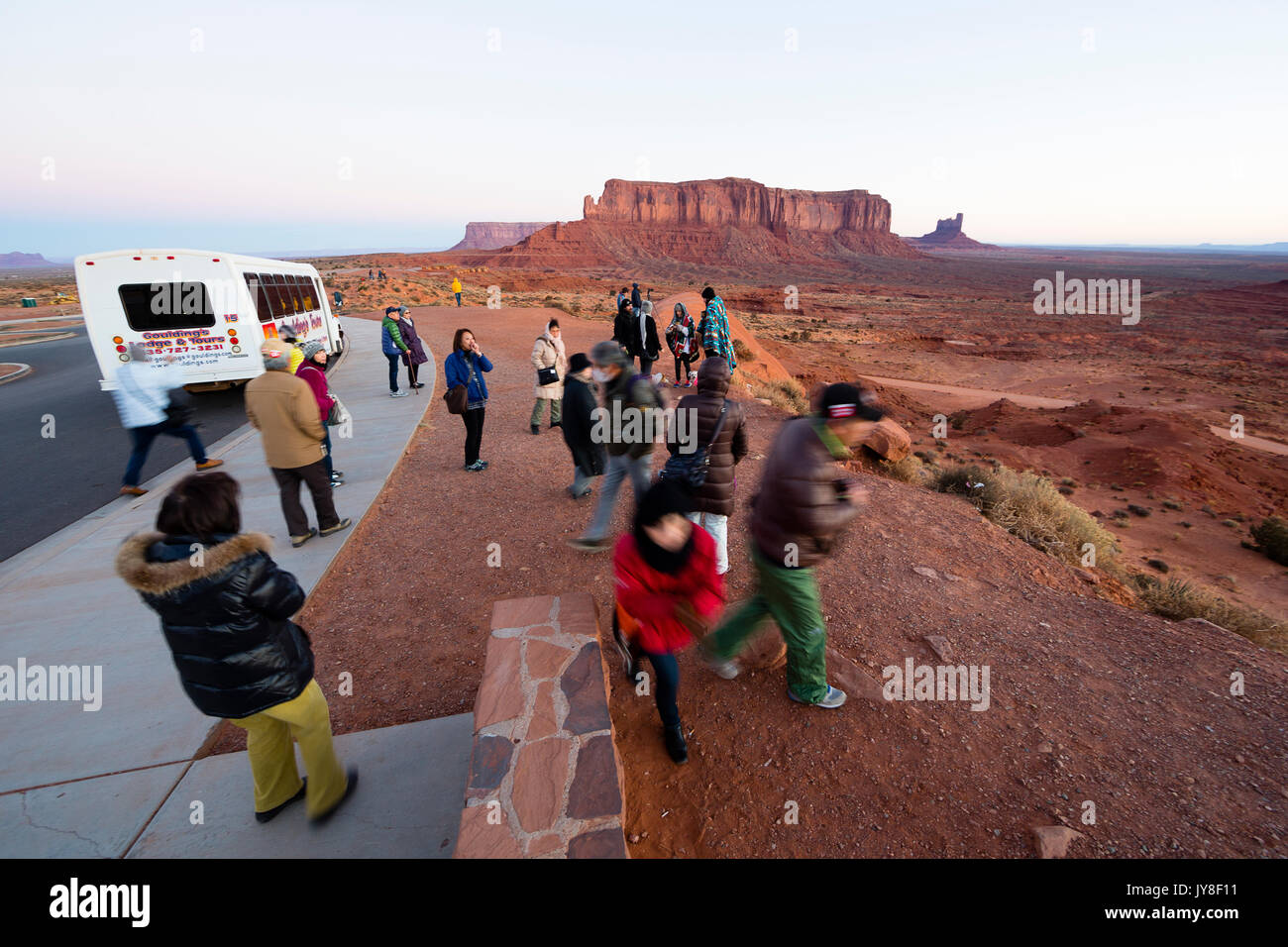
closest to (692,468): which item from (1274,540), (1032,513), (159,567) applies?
(159,567)

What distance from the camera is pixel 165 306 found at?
9.52 metres

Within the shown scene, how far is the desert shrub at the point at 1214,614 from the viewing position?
467cm

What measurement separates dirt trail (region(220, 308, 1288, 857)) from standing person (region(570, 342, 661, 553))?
88 cm

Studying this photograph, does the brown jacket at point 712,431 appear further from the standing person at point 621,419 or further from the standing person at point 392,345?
the standing person at point 392,345

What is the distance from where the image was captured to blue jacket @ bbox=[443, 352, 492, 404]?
21.3 ft

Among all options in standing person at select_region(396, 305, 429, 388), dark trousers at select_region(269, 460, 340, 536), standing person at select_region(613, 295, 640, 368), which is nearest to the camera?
dark trousers at select_region(269, 460, 340, 536)

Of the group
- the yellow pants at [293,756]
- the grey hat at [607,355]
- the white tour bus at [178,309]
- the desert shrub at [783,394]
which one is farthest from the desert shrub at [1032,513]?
the white tour bus at [178,309]

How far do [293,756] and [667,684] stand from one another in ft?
6.20

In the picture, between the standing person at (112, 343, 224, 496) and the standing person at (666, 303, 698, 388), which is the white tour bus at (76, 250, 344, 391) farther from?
the standing person at (666, 303, 698, 388)

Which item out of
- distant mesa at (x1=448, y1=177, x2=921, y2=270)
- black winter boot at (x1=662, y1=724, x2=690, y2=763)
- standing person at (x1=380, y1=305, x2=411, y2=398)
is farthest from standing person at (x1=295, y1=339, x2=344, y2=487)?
distant mesa at (x1=448, y1=177, x2=921, y2=270)

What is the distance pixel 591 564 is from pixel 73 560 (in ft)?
16.0

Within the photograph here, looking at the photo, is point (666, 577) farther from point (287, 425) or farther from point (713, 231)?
point (713, 231)

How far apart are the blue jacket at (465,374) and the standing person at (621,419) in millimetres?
2382

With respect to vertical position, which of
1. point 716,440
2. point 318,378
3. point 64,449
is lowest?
point 64,449
